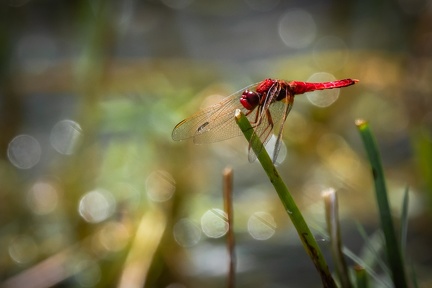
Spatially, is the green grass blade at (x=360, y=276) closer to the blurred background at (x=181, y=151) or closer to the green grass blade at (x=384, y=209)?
the green grass blade at (x=384, y=209)

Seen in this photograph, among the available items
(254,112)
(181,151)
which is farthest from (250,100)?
(181,151)

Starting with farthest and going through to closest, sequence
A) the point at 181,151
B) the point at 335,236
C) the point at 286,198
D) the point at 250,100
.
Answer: the point at 181,151 < the point at 250,100 < the point at 335,236 < the point at 286,198

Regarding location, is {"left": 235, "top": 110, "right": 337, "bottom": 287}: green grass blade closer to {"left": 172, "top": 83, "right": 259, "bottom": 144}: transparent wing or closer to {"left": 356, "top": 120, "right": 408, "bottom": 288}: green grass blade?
{"left": 356, "top": 120, "right": 408, "bottom": 288}: green grass blade

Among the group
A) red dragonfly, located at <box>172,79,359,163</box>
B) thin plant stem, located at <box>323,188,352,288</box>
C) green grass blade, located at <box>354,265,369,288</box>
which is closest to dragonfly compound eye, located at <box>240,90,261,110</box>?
red dragonfly, located at <box>172,79,359,163</box>

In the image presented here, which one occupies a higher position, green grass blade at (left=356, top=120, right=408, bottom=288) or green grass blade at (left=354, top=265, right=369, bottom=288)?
green grass blade at (left=356, top=120, right=408, bottom=288)

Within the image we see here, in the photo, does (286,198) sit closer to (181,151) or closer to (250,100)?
(250,100)

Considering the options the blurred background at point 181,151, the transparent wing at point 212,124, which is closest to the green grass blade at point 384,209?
the transparent wing at point 212,124
